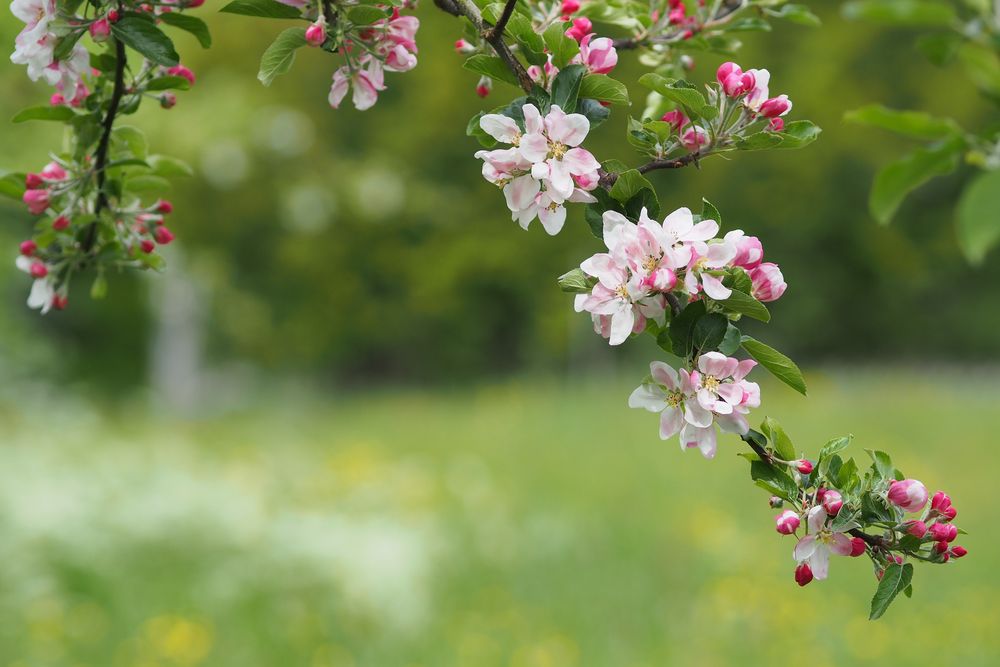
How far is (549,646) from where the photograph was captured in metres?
3.98

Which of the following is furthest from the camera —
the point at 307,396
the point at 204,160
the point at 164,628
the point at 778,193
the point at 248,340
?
the point at 248,340

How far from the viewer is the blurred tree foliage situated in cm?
1146

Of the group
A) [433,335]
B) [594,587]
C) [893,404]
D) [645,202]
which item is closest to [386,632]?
[594,587]

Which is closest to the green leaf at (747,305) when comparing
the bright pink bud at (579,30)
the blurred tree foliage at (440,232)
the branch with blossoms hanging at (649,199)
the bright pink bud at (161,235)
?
the branch with blossoms hanging at (649,199)

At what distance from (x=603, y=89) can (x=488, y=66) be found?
0.36 ft

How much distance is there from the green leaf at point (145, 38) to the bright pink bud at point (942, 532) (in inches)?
34.3

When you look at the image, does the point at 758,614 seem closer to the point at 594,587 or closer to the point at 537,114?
the point at 594,587

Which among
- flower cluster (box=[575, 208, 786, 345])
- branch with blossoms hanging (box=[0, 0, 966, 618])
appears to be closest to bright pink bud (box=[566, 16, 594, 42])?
branch with blossoms hanging (box=[0, 0, 966, 618])

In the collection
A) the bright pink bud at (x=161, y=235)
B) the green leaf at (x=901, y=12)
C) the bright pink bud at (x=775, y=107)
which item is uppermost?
the green leaf at (x=901, y=12)

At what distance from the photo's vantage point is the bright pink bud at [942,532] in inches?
35.3

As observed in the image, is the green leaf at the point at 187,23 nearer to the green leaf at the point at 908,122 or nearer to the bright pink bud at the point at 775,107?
the bright pink bud at the point at 775,107

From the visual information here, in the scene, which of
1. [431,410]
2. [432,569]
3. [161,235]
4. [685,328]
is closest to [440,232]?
[431,410]

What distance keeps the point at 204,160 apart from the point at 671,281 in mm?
10776

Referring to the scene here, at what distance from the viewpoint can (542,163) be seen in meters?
0.89
